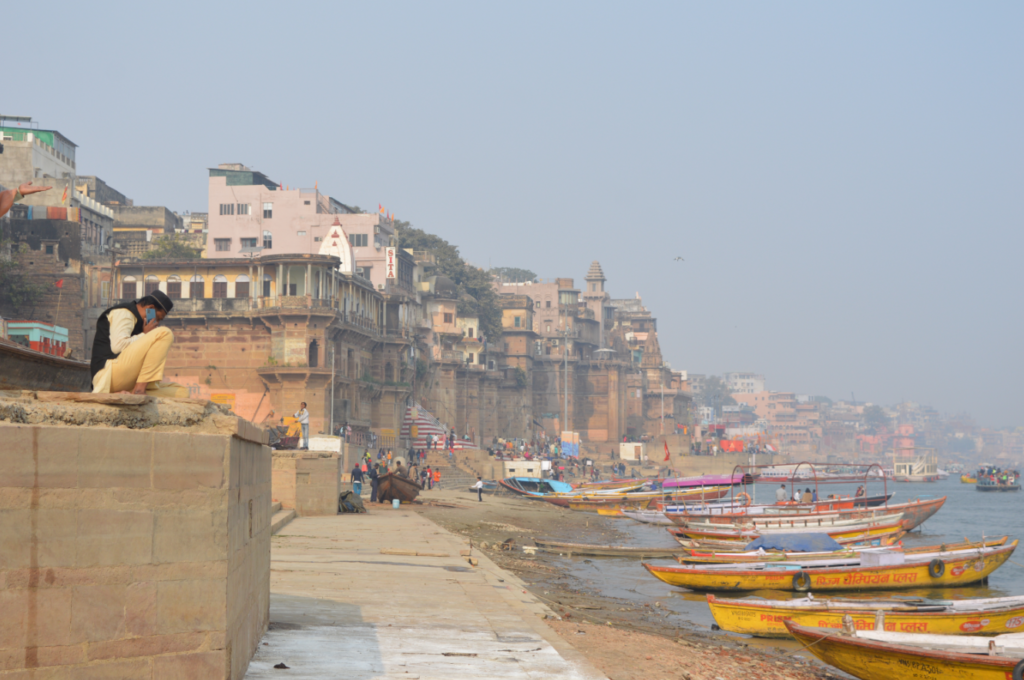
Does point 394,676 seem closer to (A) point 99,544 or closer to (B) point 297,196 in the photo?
(A) point 99,544

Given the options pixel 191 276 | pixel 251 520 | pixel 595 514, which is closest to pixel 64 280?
pixel 191 276

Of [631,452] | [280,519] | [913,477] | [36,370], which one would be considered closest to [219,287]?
[280,519]

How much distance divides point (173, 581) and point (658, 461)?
112m

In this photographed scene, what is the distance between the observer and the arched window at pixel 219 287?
54.4 m

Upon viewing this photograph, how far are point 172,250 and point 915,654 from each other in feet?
206

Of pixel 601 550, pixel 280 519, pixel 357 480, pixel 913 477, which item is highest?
pixel 280 519

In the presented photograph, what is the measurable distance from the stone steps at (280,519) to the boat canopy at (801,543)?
1145 cm

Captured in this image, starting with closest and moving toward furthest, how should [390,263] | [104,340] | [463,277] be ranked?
[104,340], [390,263], [463,277]

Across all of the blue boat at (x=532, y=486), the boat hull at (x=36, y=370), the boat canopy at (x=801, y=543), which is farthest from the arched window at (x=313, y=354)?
the boat hull at (x=36, y=370)

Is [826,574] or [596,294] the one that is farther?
[596,294]

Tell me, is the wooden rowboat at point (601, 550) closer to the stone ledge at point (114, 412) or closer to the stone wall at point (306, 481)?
the stone wall at point (306, 481)

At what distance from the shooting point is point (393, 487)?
34719mm

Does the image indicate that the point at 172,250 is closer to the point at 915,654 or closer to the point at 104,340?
the point at 915,654

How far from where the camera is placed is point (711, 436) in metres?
156
